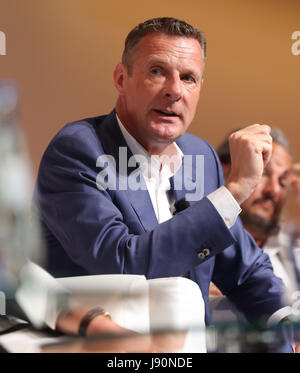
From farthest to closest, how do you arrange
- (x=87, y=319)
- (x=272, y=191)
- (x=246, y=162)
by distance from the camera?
(x=272, y=191) → (x=246, y=162) → (x=87, y=319)

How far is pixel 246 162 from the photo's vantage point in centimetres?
140

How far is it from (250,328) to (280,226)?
1.52ft

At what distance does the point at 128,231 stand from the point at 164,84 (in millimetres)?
389

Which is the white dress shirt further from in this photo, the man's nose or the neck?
the man's nose

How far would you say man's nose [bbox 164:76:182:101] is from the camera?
58.7 inches

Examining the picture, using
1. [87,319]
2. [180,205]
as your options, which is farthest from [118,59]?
[87,319]

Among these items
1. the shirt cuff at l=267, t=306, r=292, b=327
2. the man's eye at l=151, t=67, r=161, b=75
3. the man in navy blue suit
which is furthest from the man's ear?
the shirt cuff at l=267, t=306, r=292, b=327

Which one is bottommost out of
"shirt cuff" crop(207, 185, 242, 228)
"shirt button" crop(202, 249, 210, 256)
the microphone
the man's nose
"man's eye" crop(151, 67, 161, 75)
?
"shirt button" crop(202, 249, 210, 256)

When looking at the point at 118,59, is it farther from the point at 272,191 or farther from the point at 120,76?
the point at 272,191

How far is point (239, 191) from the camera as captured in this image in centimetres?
138

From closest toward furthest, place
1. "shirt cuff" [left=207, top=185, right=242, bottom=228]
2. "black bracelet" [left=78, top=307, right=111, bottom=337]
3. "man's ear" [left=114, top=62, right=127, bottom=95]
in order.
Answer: "black bracelet" [left=78, top=307, right=111, bottom=337] → "shirt cuff" [left=207, top=185, right=242, bottom=228] → "man's ear" [left=114, top=62, right=127, bottom=95]
